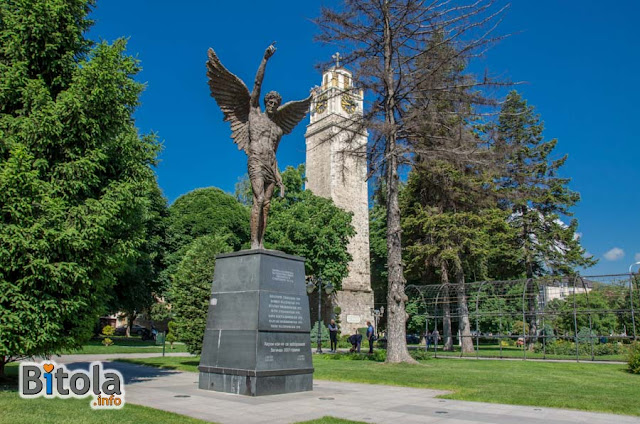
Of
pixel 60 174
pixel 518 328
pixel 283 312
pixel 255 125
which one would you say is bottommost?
pixel 518 328

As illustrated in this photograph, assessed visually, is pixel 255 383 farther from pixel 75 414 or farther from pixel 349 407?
pixel 75 414

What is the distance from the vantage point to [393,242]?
55.6ft

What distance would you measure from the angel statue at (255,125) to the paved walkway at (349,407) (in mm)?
3113

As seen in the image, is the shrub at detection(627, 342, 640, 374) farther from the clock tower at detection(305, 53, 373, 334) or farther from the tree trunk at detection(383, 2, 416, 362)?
the clock tower at detection(305, 53, 373, 334)

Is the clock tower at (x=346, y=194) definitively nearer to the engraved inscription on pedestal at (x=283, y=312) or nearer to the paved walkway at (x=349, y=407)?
the engraved inscription on pedestal at (x=283, y=312)

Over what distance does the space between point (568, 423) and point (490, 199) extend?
21768mm

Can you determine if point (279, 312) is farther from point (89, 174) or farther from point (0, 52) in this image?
point (0, 52)

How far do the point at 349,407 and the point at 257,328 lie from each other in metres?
2.16

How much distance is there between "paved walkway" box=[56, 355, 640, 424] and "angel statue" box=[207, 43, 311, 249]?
123 inches

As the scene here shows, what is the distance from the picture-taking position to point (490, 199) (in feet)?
88.6

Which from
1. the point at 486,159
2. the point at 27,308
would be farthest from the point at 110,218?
the point at 486,159

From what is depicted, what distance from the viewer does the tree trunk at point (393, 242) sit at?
53.6ft

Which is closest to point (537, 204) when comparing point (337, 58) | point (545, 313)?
point (545, 313)

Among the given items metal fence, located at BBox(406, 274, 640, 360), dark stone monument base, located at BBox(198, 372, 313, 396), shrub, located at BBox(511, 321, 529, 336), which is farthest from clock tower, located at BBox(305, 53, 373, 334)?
dark stone monument base, located at BBox(198, 372, 313, 396)
